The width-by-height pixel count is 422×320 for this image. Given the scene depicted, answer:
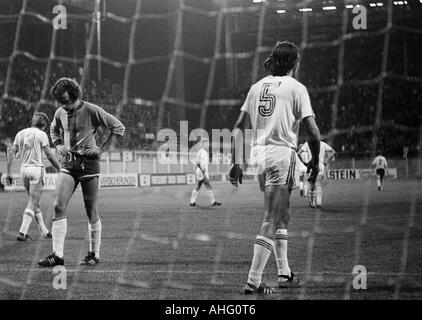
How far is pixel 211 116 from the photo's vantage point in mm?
42031

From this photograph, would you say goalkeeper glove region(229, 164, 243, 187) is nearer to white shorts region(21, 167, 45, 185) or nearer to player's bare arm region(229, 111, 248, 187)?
player's bare arm region(229, 111, 248, 187)

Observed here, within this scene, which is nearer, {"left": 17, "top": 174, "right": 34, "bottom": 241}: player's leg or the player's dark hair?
the player's dark hair

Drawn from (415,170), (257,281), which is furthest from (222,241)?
(415,170)

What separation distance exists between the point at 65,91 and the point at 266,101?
8.65 feet

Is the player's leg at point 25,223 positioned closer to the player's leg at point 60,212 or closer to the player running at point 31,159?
the player running at point 31,159

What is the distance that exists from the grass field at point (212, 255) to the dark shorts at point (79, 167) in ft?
3.37

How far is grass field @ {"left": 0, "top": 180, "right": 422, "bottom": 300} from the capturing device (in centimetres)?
580

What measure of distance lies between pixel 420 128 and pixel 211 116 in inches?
505

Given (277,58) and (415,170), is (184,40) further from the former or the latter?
(277,58)

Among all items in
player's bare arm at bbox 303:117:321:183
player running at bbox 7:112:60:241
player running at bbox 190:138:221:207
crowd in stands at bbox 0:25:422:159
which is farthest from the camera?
crowd in stands at bbox 0:25:422:159

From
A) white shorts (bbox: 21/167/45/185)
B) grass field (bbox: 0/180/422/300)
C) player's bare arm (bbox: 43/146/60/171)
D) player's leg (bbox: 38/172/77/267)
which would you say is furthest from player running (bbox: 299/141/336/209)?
player's leg (bbox: 38/172/77/267)

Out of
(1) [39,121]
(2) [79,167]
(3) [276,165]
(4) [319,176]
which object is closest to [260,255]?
(3) [276,165]

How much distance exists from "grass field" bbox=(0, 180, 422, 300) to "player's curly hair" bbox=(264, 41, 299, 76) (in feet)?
6.20
